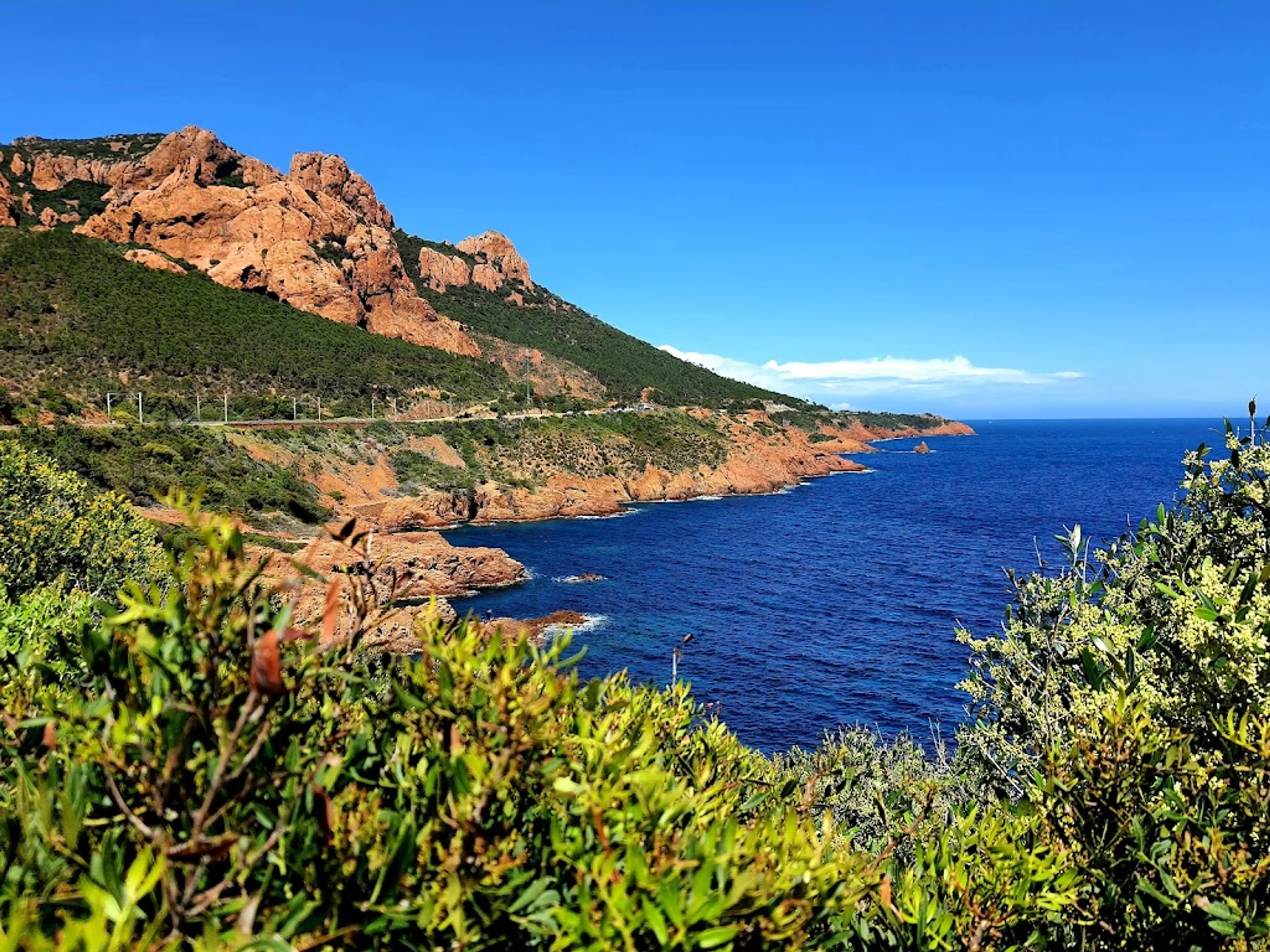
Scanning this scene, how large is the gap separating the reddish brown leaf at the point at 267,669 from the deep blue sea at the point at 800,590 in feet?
102

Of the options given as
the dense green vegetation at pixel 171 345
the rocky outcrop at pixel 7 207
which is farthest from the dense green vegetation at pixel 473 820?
the rocky outcrop at pixel 7 207

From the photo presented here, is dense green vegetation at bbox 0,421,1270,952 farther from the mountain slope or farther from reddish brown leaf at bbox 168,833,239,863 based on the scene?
the mountain slope

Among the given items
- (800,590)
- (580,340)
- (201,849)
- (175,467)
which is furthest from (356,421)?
(580,340)

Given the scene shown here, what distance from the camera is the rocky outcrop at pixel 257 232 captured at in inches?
4358

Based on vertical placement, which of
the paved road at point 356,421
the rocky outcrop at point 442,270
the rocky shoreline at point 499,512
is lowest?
the rocky shoreline at point 499,512

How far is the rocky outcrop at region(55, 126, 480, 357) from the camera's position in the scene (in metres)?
111

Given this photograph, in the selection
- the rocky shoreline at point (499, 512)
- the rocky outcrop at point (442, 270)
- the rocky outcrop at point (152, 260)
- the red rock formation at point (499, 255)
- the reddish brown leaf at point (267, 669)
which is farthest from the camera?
the red rock formation at point (499, 255)

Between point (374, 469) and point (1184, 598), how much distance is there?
2969 inches

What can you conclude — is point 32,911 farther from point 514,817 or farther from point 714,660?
point 714,660

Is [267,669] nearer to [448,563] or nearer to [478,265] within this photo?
[448,563]

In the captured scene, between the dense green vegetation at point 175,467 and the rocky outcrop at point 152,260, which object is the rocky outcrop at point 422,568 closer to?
the dense green vegetation at point 175,467

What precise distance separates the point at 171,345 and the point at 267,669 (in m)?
98.6

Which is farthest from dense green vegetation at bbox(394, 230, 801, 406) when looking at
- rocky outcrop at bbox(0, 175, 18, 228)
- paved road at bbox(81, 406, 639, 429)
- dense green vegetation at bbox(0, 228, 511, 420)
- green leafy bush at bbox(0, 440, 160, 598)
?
green leafy bush at bbox(0, 440, 160, 598)

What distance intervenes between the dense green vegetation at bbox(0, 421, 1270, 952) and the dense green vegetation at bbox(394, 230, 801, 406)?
128 meters
